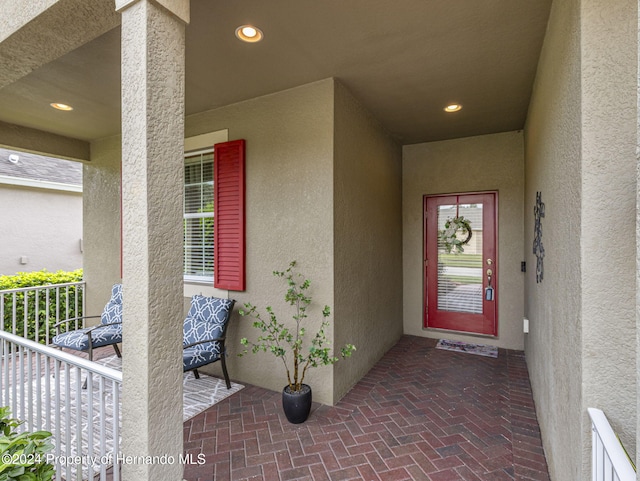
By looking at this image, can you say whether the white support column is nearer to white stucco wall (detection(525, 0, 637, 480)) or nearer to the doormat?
white stucco wall (detection(525, 0, 637, 480))

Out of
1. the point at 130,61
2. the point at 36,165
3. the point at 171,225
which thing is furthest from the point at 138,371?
the point at 36,165

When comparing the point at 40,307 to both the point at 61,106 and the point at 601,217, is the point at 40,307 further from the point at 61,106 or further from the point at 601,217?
the point at 601,217

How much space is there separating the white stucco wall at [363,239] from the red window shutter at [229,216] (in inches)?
44.1

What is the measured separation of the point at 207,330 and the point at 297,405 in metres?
1.25

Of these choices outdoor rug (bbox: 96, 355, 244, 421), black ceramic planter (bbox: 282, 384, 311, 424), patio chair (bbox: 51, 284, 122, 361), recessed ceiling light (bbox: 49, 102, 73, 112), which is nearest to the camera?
black ceramic planter (bbox: 282, 384, 311, 424)

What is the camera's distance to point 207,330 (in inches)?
131

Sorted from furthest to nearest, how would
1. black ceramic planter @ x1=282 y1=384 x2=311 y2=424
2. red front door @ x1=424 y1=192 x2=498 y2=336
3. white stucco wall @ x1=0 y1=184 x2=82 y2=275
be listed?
white stucco wall @ x1=0 y1=184 x2=82 y2=275, red front door @ x1=424 y1=192 x2=498 y2=336, black ceramic planter @ x1=282 y1=384 x2=311 y2=424

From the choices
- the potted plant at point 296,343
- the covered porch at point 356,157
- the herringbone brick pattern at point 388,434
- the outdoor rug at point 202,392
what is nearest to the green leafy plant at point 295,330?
the potted plant at point 296,343

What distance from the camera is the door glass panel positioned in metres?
4.78

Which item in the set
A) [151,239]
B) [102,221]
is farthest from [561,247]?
[102,221]

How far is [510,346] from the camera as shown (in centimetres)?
451

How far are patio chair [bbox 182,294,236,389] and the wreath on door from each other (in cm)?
331

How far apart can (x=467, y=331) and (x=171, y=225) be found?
4.65 metres

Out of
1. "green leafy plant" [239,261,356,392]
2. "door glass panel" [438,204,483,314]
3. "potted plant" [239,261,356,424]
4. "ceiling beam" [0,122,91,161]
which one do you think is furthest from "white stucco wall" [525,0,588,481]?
"ceiling beam" [0,122,91,161]
